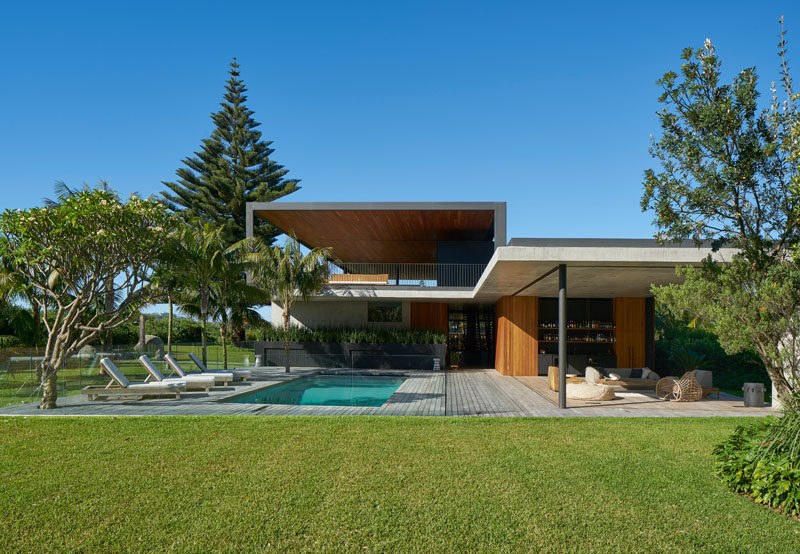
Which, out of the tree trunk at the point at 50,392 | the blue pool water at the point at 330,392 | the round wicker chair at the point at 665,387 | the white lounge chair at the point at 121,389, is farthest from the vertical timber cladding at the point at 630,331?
the tree trunk at the point at 50,392

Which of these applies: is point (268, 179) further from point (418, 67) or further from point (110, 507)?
point (110, 507)

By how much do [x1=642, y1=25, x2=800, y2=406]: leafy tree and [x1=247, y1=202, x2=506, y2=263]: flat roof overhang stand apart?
38.1ft

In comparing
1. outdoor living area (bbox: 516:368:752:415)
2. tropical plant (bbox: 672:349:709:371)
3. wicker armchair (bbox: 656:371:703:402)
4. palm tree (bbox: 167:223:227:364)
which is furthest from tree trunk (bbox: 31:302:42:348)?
tropical plant (bbox: 672:349:709:371)

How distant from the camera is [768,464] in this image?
4375mm

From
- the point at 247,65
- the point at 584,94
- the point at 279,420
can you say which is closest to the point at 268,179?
the point at 247,65

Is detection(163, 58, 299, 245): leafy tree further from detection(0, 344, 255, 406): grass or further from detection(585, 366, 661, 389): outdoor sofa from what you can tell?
detection(585, 366, 661, 389): outdoor sofa

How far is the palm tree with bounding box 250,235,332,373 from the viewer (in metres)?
16.5

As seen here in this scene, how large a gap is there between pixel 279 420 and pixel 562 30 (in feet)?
37.3

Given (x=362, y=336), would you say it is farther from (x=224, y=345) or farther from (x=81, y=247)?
(x=81, y=247)

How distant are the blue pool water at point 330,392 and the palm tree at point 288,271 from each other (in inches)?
124

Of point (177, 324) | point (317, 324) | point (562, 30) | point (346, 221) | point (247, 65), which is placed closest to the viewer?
point (562, 30)

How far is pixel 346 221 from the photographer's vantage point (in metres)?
18.6

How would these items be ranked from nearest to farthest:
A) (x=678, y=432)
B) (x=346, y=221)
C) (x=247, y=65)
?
1. (x=678, y=432)
2. (x=346, y=221)
3. (x=247, y=65)

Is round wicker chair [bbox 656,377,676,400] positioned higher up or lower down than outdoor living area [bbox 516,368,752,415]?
higher up
